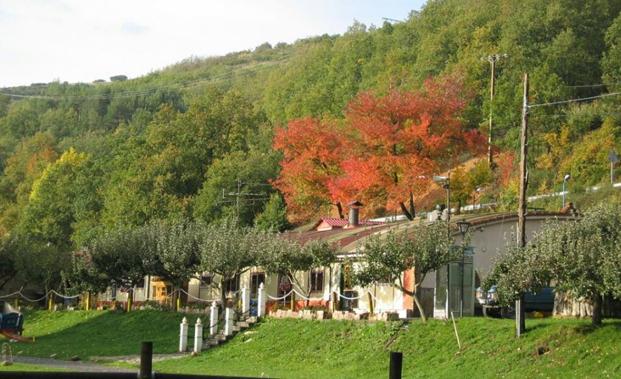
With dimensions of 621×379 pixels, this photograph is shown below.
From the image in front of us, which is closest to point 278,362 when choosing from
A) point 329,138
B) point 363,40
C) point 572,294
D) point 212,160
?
point 572,294

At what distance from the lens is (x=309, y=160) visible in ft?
223

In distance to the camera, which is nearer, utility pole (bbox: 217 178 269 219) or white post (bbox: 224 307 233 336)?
white post (bbox: 224 307 233 336)

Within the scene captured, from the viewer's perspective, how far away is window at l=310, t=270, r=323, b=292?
1933 inches

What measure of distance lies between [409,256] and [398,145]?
2173 centimetres

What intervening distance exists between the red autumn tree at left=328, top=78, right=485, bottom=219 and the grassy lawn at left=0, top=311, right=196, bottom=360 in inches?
537

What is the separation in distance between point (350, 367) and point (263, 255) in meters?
14.2

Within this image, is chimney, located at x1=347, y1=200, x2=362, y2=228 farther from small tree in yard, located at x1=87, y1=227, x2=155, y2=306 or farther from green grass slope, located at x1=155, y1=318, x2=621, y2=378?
green grass slope, located at x1=155, y1=318, x2=621, y2=378

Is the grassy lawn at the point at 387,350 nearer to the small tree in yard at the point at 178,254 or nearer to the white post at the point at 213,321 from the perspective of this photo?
the white post at the point at 213,321

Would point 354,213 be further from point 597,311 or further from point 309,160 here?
point 597,311

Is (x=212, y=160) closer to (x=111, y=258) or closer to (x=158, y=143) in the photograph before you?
(x=158, y=143)

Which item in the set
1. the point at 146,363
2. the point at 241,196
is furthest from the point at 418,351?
the point at 241,196

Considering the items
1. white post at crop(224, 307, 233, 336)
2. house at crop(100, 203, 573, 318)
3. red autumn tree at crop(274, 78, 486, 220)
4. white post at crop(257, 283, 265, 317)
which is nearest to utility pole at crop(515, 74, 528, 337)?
house at crop(100, 203, 573, 318)

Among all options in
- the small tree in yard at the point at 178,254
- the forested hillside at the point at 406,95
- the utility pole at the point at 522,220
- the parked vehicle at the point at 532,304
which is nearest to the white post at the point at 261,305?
the small tree in yard at the point at 178,254

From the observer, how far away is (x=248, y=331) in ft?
141
